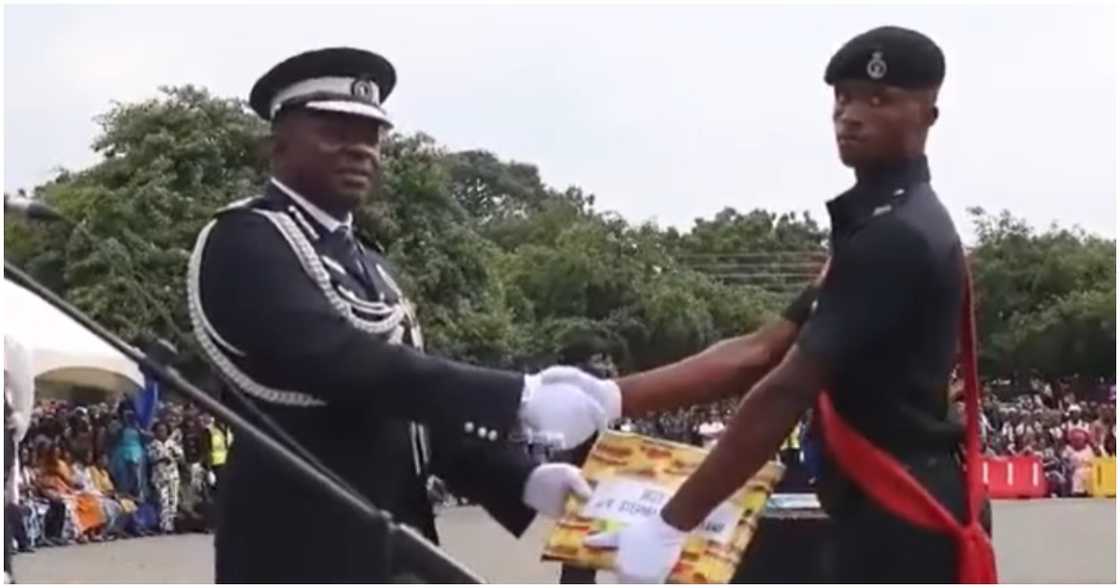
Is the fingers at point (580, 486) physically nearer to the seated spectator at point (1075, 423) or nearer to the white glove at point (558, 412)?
the white glove at point (558, 412)

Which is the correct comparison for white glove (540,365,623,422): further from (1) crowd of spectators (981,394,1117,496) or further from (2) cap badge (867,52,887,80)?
(1) crowd of spectators (981,394,1117,496)

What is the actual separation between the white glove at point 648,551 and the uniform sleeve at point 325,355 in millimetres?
366

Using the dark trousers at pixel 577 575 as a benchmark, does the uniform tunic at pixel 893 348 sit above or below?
above

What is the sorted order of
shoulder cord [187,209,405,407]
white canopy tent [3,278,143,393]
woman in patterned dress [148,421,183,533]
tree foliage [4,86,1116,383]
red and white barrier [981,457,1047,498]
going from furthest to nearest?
red and white barrier [981,457,1047,498] < tree foliage [4,86,1116,383] < woman in patterned dress [148,421,183,533] < white canopy tent [3,278,143,393] < shoulder cord [187,209,405,407]

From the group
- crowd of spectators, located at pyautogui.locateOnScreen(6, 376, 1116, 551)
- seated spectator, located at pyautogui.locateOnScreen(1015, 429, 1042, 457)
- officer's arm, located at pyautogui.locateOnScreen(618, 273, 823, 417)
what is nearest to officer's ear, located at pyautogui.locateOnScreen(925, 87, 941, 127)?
officer's arm, located at pyautogui.locateOnScreen(618, 273, 823, 417)

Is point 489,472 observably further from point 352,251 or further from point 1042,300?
point 1042,300

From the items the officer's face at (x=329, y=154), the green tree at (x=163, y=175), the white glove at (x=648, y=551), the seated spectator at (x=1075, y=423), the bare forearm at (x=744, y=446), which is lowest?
the seated spectator at (x=1075, y=423)

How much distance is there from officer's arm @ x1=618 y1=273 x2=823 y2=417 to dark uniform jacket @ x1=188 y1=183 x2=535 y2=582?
328 mm

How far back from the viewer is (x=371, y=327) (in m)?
3.89

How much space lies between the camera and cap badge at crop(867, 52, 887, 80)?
3619mm

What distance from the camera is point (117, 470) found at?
1734 cm

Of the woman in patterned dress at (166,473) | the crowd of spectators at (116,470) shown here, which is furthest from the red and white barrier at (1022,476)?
the woman in patterned dress at (166,473)

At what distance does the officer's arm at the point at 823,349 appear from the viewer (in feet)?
11.3

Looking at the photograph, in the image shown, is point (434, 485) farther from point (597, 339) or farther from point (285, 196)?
point (597, 339)
